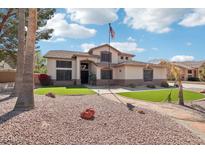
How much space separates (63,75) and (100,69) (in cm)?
592

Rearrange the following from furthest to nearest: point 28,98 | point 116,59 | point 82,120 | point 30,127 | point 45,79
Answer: point 116,59 → point 45,79 → point 28,98 → point 82,120 → point 30,127

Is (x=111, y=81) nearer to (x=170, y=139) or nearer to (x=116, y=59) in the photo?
(x=116, y=59)

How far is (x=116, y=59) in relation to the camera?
3541 cm

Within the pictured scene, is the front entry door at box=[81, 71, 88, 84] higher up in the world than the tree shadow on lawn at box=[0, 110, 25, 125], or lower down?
higher up

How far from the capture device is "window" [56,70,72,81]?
3078cm

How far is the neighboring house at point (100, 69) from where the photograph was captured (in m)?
30.8

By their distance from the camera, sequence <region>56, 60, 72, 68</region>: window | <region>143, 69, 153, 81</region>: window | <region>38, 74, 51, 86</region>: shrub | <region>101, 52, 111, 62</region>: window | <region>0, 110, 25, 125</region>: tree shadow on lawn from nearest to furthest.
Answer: <region>0, 110, 25, 125</region>: tree shadow on lawn → <region>38, 74, 51, 86</region>: shrub → <region>56, 60, 72, 68</region>: window → <region>143, 69, 153, 81</region>: window → <region>101, 52, 111, 62</region>: window

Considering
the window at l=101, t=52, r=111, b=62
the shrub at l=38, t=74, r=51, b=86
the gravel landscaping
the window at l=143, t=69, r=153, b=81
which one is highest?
the window at l=101, t=52, r=111, b=62

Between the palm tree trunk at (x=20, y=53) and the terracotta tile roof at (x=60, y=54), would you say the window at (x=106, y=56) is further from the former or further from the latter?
the palm tree trunk at (x=20, y=53)

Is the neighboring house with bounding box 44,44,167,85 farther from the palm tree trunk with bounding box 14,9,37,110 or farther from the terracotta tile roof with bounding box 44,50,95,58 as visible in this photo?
the palm tree trunk with bounding box 14,9,37,110

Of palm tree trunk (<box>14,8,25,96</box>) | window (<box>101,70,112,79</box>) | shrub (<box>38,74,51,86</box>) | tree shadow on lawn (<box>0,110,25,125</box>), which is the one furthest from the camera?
window (<box>101,70,112,79</box>)

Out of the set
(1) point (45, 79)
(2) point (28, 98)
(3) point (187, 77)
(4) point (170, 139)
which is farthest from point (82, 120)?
(3) point (187, 77)

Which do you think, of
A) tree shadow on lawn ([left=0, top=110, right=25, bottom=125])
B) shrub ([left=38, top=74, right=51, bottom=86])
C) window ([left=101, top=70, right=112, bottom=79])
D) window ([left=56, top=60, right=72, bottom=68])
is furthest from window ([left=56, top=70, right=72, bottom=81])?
tree shadow on lawn ([left=0, top=110, right=25, bottom=125])
